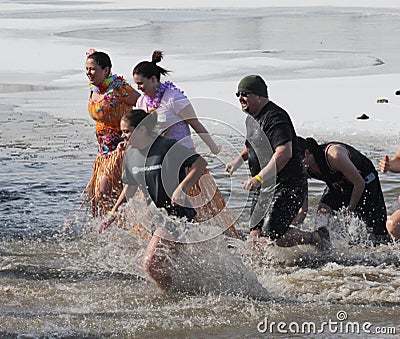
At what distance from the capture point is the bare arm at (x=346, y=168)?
6.24 meters

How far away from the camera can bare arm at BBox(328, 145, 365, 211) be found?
624 cm

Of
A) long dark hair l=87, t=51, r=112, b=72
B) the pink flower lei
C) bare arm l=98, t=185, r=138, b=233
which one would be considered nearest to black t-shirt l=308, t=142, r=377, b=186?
the pink flower lei

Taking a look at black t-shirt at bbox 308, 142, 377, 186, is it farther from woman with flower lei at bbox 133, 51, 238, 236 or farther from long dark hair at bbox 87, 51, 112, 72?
long dark hair at bbox 87, 51, 112, 72

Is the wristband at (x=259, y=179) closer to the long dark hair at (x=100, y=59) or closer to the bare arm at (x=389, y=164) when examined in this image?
the bare arm at (x=389, y=164)

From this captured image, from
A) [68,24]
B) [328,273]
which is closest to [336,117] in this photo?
[328,273]

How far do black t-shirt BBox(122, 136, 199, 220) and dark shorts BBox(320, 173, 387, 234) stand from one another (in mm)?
1587

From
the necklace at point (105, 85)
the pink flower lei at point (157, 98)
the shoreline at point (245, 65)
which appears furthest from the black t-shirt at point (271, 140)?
the shoreline at point (245, 65)

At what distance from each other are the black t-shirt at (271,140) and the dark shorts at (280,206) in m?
0.07

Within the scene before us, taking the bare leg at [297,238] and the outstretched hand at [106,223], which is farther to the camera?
the outstretched hand at [106,223]

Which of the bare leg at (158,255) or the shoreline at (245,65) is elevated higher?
the shoreline at (245,65)

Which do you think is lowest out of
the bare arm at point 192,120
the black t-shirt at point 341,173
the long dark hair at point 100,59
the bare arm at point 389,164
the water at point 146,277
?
the water at point 146,277

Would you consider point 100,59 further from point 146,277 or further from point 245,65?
point 245,65

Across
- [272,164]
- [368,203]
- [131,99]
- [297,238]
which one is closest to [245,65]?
[131,99]

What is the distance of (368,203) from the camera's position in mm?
6508
